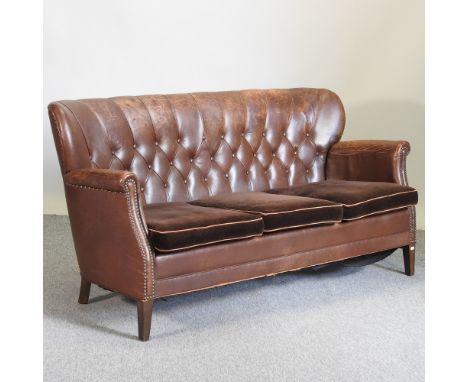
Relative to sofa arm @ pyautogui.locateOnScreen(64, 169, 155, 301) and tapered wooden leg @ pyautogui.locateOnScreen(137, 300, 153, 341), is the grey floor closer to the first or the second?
tapered wooden leg @ pyautogui.locateOnScreen(137, 300, 153, 341)

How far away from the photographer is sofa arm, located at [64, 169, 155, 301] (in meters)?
2.89

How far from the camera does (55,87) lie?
578 centimetres

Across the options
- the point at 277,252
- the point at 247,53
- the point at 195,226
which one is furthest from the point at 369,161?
the point at 247,53

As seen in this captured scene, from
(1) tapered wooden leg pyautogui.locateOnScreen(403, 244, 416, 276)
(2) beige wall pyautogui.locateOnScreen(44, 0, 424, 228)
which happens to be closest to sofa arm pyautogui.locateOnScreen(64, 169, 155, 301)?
(1) tapered wooden leg pyautogui.locateOnScreen(403, 244, 416, 276)

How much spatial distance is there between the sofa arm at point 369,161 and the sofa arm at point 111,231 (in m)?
1.67

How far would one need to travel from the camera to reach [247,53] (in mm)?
5711

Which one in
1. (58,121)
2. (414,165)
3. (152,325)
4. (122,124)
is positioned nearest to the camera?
(152,325)

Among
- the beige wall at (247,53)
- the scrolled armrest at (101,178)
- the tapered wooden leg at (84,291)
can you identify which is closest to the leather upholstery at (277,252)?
the scrolled armrest at (101,178)

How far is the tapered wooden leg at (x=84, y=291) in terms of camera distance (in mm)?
3349

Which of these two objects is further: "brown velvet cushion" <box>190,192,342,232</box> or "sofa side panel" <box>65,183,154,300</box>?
"brown velvet cushion" <box>190,192,342,232</box>
